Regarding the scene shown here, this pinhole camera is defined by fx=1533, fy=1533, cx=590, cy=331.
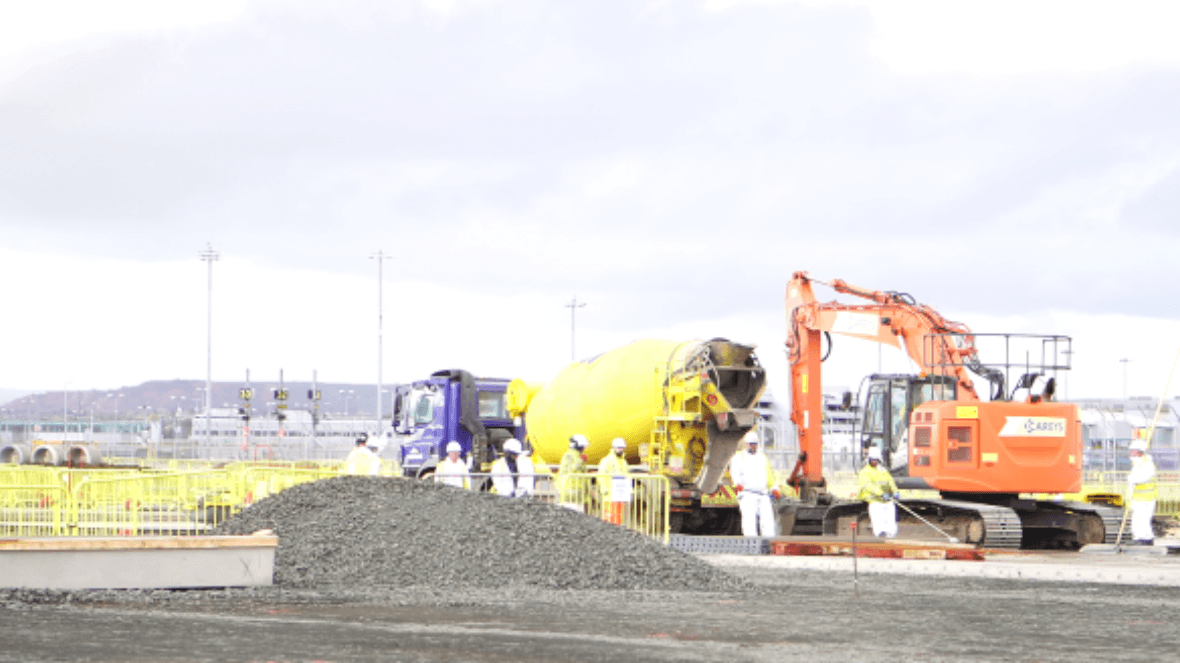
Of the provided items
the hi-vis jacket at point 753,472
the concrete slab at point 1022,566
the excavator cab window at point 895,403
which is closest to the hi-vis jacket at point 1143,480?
the concrete slab at point 1022,566

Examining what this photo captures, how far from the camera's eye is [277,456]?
63.3 m

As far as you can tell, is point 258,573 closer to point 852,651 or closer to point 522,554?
point 522,554

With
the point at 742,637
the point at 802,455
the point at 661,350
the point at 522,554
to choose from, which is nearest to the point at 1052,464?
the point at 802,455

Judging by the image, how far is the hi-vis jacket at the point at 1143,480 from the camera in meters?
24.3

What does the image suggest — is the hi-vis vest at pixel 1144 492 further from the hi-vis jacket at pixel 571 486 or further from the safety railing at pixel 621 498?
the hi-vis jacket at pixel 571 486

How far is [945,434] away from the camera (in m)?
23.7

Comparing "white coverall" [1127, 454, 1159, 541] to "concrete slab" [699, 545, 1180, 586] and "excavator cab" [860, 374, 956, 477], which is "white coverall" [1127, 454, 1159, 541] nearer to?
"concrete slab" [699, 545, 1180, 586]

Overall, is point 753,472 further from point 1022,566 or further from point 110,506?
point 110,506

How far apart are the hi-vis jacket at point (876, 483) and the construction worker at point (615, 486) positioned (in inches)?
145

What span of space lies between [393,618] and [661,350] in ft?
40.6

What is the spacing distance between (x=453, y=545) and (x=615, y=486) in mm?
4019

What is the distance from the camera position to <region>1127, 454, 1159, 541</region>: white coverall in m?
24.3

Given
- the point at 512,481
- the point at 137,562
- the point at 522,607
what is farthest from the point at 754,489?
the point at 137,562

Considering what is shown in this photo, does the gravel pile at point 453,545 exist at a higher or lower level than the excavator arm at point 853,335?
lower
